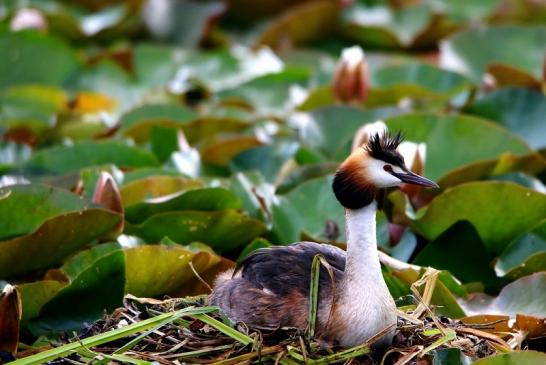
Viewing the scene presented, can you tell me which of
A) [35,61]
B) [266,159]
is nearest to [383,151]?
[266,159]

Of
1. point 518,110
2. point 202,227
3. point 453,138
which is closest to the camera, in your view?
point 202,227

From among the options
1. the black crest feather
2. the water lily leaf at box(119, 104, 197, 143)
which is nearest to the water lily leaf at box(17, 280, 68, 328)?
the black crest feather

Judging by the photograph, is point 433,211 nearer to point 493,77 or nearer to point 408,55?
point 493,77

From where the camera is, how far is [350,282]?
3.38 m

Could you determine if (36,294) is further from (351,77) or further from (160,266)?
(351,77)

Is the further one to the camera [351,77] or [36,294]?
[351,77]

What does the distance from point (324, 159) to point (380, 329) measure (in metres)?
2.19

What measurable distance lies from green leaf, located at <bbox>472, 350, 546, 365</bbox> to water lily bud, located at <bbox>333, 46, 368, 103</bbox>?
302cm

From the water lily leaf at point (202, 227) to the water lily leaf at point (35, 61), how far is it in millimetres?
3025

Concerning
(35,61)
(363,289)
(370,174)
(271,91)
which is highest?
(370,174)

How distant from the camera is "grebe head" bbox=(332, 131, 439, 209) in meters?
3.32

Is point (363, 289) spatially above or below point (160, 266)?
above

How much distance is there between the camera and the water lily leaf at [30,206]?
4.44m

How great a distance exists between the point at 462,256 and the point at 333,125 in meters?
1.52
